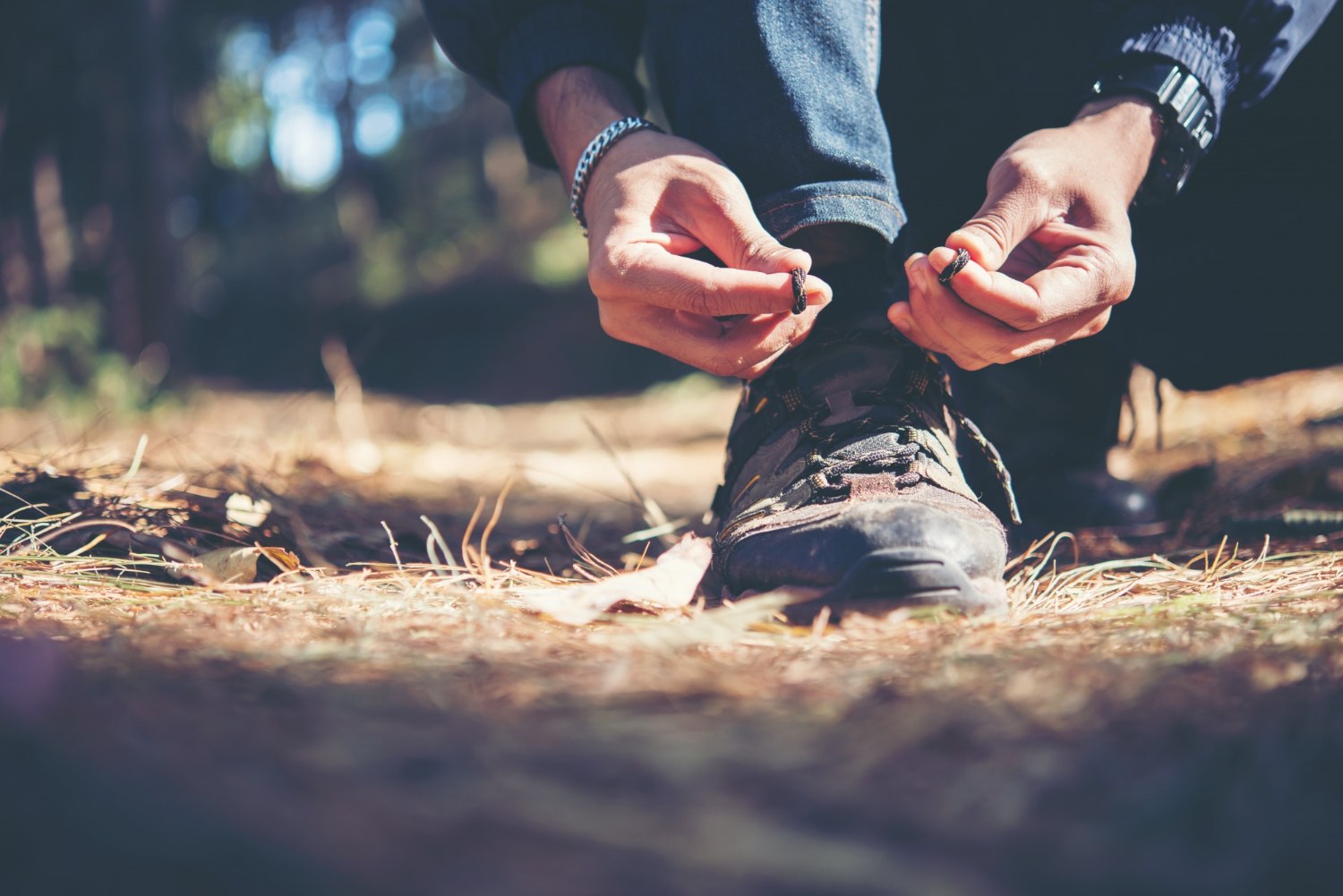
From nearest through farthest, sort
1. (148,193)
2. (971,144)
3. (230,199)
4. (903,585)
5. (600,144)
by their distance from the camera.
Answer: (903,585) → (600,144) → (971,144) → (148,193) → (230,199)

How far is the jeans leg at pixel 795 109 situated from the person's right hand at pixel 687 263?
0.37ft

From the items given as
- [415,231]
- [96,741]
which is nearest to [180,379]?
[96,741]

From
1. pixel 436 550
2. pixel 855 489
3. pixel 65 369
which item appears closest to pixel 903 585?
pixel 855 489

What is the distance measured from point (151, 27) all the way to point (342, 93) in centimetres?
826

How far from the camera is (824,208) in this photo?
48.1 inches

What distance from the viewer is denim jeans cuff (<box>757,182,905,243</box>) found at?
1.22m

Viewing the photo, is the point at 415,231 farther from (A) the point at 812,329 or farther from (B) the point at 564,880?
(B) the point at 564,880

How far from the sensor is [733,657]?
0.79 metres

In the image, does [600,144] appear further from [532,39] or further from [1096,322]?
[1096,322]

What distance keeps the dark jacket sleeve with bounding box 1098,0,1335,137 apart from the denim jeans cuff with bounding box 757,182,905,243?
398 millimetres

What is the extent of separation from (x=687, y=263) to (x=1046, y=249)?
1.75ft

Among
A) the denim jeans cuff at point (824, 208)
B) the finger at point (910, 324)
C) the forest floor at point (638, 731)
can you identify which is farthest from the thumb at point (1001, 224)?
the forest floor at point (638, 731)

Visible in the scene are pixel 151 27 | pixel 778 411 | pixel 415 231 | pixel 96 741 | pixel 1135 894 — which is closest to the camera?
pixel 1135 894

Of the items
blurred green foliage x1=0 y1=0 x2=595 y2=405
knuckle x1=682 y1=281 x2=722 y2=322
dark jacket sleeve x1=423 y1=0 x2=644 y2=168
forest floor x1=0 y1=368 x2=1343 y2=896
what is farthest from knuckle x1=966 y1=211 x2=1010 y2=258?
blurred green foliage x1=0 y1=0 x2=595 y2=405
